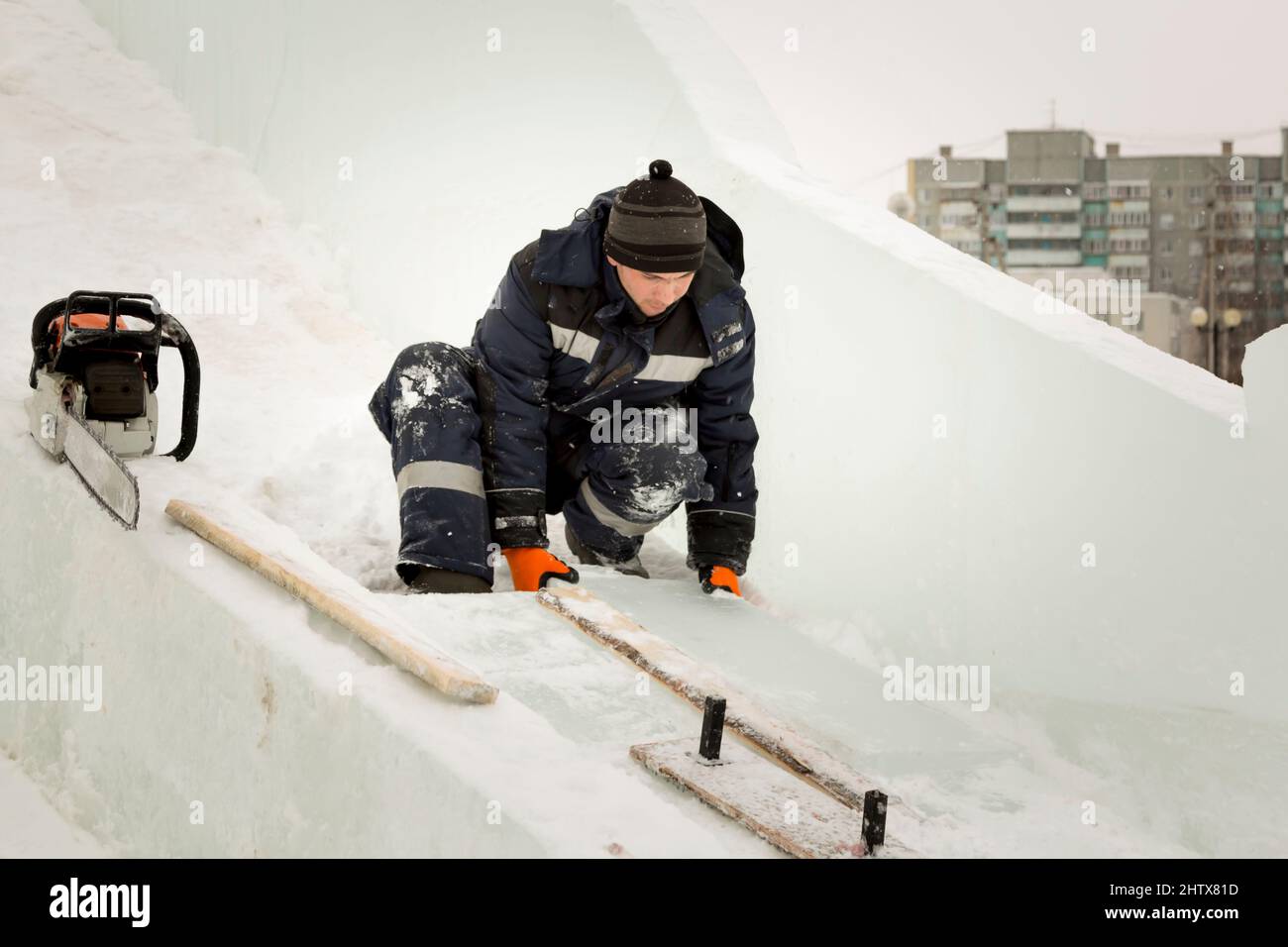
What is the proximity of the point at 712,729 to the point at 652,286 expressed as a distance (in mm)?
1177

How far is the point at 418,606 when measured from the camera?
250 centimetres

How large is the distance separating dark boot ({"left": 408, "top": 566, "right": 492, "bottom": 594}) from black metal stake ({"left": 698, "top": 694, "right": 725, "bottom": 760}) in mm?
968

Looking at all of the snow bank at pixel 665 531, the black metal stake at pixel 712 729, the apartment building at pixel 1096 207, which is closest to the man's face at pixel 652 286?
the snow bank at pixel 665 531

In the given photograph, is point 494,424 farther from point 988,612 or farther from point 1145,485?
point 1145,485

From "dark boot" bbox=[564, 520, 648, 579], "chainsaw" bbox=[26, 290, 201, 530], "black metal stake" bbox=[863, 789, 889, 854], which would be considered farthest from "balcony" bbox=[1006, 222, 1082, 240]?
"black metal stake" bbox=[863, 789, 889, 854]

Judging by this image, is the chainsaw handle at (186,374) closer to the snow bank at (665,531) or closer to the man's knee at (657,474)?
the snow bank at (665,531)

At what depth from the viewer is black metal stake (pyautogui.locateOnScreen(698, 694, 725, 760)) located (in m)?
1.94

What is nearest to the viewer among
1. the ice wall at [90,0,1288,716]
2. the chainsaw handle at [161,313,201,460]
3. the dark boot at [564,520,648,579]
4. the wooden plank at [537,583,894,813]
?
the wooden plank at [537,583,894,813]

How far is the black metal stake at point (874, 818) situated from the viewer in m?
1.73

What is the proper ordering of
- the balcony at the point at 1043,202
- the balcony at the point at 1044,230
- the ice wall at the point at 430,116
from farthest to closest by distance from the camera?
the balcony at the point at 1044,230 < the balcony at the point at 1043,202 < the ice wall at the point at 430,116

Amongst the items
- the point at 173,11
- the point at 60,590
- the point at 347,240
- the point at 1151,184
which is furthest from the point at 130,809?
the point at 1151,184

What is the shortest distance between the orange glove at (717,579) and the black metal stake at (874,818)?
55.4 inches

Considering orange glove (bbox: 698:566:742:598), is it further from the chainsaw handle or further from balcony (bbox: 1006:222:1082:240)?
balcony (bbox: 1006:222:1082:240)
